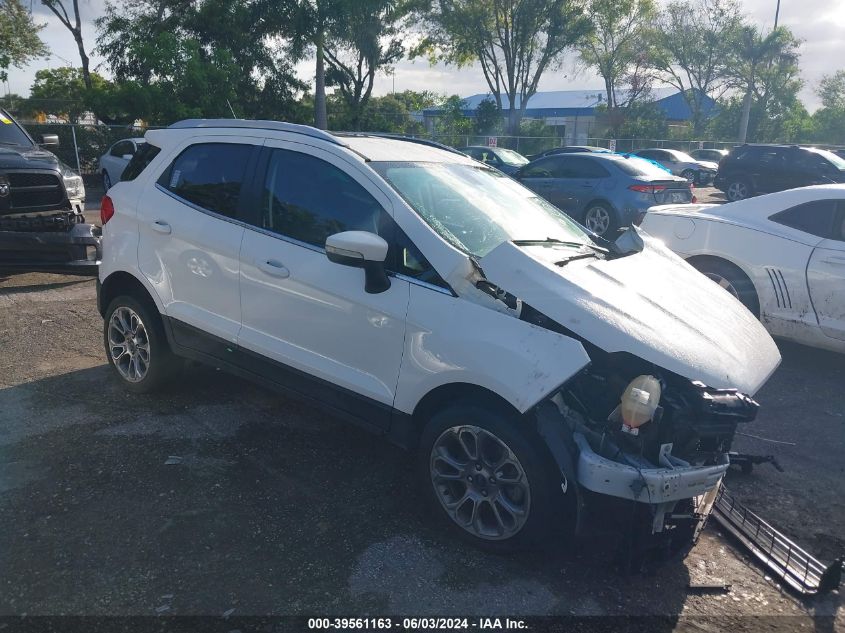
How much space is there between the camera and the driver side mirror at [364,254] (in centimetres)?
322

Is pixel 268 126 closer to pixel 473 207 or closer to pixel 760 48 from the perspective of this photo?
pixel 473 207

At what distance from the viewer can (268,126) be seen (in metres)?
4.26

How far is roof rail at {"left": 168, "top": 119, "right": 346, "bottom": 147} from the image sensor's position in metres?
3.99

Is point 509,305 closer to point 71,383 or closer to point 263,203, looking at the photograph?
point 263,203

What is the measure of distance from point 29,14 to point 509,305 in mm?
39598

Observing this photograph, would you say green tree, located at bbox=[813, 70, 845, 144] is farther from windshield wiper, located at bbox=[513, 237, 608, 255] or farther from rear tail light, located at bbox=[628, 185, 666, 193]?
windshield wiper, located at bbox=[513, 237, 608, 255]

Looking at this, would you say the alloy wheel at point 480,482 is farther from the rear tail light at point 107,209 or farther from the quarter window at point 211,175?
the rear tail light at point 107,209

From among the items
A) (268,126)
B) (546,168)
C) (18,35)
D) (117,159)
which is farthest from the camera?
(18,35)

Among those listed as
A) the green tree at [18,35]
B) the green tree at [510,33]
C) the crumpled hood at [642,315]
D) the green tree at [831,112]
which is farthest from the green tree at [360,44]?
the green tree at [831,112]

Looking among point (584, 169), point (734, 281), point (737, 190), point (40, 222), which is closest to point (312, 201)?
point (734, 281)

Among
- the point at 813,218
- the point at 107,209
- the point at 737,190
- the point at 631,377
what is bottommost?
the point at 737,190

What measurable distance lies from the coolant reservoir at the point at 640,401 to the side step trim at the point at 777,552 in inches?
45.0

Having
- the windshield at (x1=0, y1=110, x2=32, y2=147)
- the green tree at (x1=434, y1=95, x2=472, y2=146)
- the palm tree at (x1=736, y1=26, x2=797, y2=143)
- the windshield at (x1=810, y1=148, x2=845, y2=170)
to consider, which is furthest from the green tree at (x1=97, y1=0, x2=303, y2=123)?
the palm tree at (x1=736, y1=26, x2=797, y2=143)

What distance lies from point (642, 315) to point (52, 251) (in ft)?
21.7
